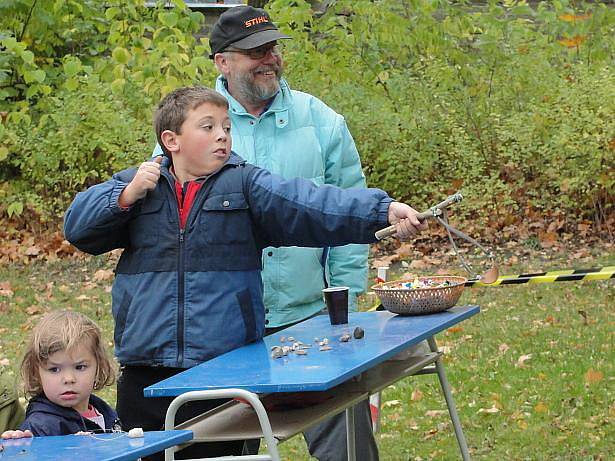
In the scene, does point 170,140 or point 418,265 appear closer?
point 170,140

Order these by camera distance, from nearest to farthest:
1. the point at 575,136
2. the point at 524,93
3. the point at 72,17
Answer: the point at 575,136 → the point at 524,93 → the point at 72,17

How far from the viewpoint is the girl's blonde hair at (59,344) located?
3611 mm

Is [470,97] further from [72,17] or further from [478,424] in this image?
[478,424]

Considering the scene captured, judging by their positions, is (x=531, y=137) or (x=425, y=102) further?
(x=425, y=102)

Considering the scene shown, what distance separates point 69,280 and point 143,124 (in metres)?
2.08

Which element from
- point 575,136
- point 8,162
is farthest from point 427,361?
point 8,162

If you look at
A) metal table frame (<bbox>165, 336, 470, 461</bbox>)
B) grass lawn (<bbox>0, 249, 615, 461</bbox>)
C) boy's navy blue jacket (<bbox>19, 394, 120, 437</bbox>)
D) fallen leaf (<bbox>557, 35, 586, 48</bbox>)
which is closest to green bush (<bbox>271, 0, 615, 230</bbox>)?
fallen leaf (<bbox>557, 35, 586, 48</bbox>)

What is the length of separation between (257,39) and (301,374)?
1.80 meters

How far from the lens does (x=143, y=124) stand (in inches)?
506

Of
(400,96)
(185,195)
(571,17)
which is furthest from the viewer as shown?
(571,17)

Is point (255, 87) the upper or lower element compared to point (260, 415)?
upper

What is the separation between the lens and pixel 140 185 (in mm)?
4074

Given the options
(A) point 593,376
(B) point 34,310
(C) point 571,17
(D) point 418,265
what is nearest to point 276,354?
(A) point 593,376

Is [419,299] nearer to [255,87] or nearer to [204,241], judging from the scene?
[204,241]
